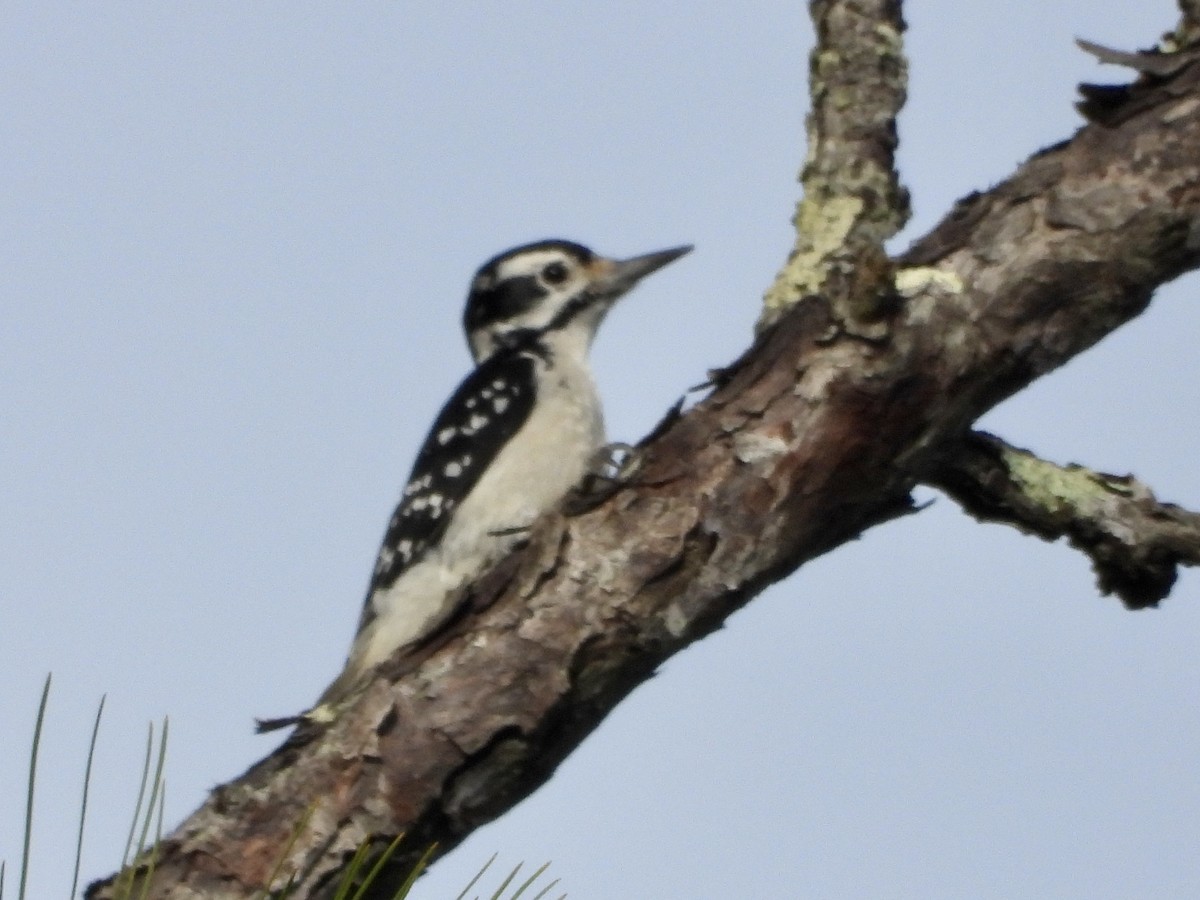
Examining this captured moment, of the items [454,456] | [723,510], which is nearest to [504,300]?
[454,456]

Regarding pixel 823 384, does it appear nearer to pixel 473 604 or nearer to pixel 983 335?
pixel 983 335

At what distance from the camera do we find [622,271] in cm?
638

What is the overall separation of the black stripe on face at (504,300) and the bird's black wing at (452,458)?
0.63 m

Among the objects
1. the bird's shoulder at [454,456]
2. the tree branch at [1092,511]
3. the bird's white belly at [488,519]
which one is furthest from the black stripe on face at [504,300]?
the tree branch at [1092,511]

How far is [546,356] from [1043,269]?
2789 mm

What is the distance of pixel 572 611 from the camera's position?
126 inches

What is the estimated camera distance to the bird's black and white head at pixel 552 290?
6.36m

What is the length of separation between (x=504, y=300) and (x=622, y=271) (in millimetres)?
473

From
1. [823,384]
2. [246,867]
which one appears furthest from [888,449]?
[246,867]

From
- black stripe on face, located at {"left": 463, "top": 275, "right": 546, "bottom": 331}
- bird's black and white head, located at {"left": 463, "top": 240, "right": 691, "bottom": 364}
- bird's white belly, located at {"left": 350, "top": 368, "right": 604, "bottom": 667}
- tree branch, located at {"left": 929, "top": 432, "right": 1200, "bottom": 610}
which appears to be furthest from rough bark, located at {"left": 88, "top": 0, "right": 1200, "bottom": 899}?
black stripe on face, located at {"left": 463, "top": 275, "right": 546, "bottom": 331}

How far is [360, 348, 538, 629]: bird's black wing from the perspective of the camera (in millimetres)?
5352

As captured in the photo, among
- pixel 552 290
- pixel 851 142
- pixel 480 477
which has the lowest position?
pixel 851 142

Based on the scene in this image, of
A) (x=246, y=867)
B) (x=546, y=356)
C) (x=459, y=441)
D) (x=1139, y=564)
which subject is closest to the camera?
(x=246, y=867)

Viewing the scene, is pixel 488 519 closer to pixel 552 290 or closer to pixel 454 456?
pixel 454 456
